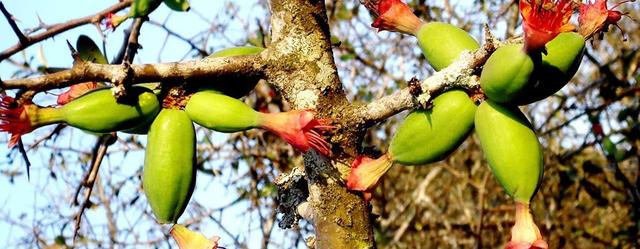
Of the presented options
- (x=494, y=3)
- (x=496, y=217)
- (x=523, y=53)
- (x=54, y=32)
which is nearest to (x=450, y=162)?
(x=496, y=217)

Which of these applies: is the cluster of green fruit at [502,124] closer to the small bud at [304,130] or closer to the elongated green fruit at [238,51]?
the small bud at [304,130]

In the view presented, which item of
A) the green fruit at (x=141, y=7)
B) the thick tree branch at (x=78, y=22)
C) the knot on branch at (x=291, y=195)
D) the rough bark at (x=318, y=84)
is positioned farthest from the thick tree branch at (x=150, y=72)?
the thick tree branch at (x=78, y=22)

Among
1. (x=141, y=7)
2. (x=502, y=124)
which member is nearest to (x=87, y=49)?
(x=141, y=7)

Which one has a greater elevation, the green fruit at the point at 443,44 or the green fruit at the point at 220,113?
the green fruit at the point at 220,113

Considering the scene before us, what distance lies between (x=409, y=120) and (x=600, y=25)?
13.9 inches

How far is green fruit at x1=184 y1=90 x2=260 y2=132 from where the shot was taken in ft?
4.05

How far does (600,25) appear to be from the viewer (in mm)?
1271

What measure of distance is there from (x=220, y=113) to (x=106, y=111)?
0.17m

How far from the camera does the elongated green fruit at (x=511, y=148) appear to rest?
116 cm

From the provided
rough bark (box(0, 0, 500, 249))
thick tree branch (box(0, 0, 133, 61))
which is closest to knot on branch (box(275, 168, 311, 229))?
rough bark (box(0, 0, 500, 249))

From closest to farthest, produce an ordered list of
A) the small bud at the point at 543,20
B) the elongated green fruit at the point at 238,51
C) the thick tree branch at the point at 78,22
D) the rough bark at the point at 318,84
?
the small bud at the point at 543,20
the rough bark at the point at 318,84
the elongated green fruit at the point at 238,51
the thick tree branch at the point at 78,22

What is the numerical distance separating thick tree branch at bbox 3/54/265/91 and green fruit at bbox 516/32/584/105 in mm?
433

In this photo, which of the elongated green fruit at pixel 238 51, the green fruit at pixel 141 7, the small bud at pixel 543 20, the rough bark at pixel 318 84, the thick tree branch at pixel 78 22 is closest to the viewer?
the small bud at pixel 543 20

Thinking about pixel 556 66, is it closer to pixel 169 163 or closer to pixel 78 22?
pixel 169 163
